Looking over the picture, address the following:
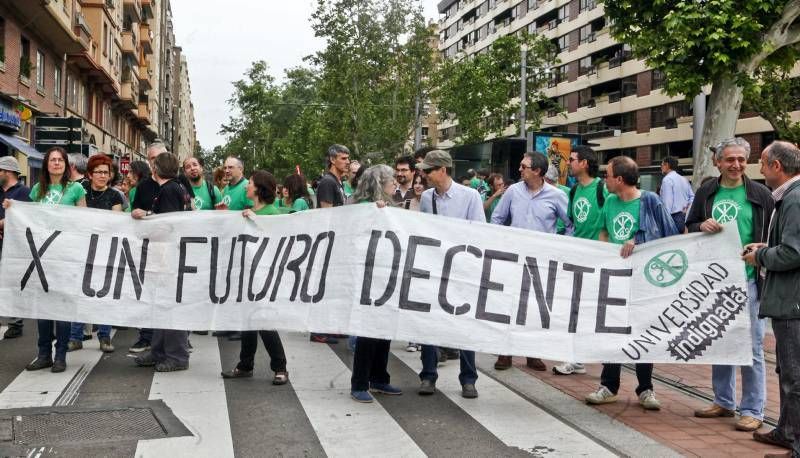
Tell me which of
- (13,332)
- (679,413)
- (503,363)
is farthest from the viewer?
(13,332)

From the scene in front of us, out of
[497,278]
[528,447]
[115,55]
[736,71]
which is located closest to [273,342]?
[497,278]

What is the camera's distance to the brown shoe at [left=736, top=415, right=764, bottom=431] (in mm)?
5500

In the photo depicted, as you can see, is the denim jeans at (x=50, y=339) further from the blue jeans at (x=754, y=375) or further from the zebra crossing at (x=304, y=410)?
the blue jeans at (x=754, y=375)

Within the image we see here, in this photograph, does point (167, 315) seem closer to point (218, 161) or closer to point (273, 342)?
point (273, 342)

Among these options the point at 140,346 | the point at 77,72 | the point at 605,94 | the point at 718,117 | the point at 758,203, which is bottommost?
the point at 140,346

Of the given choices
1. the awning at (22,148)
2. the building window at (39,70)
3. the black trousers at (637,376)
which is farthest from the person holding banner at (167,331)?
the building window at (39,70)

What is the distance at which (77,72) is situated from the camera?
34.7 m

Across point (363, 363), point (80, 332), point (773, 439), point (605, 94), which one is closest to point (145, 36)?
point (605, 94)

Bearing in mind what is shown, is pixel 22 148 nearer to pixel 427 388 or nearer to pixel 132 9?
pixel 427 388

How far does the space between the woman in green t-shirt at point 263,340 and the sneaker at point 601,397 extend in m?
2.46

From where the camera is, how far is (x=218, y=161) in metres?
122

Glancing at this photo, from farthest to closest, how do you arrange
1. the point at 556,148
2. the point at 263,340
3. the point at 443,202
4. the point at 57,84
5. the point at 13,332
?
1. the point at 57,84
2. the point at 556,148
3. the point at 13,332
4. the point at 443,202
5. the point at 263,340

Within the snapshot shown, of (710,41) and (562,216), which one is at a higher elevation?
(710,41)

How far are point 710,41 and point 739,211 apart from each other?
1222 centimetres
